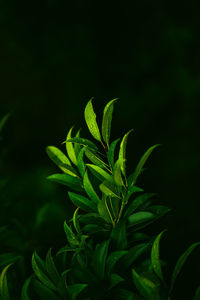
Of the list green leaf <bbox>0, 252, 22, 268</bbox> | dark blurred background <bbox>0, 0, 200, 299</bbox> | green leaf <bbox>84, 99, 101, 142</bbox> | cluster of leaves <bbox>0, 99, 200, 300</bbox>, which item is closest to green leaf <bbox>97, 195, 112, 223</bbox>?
cluster of leaves <bbox>0, 99, 200, 300</bbox>

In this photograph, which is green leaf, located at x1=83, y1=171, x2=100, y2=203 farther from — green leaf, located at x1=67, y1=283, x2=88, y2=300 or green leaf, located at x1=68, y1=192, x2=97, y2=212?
green leaf, located at x1=67, y1=283, x2=88, y2=300

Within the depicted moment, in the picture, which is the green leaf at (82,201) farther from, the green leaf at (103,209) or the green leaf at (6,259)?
the green leaf at (6,259)

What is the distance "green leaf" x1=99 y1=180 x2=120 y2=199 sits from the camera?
464mm

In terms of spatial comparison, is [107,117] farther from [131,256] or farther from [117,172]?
[131,256]

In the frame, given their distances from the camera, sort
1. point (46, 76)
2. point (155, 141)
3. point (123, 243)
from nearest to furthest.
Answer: point (123, 243), point (155, 141), point (46, 76)

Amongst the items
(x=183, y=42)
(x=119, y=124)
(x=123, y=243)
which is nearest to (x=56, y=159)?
(x=123, y=243)

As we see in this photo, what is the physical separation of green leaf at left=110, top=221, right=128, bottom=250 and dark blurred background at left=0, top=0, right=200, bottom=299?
2.08 feet

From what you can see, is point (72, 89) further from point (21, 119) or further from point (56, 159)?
point (56, 159)

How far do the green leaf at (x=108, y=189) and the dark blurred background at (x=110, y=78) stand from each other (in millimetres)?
657

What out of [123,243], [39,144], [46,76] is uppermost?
[46,76]

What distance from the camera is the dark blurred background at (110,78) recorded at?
1180 millimetres

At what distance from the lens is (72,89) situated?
4.11 feet

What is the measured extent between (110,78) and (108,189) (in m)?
0.82

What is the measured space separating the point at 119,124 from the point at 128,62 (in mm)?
252
